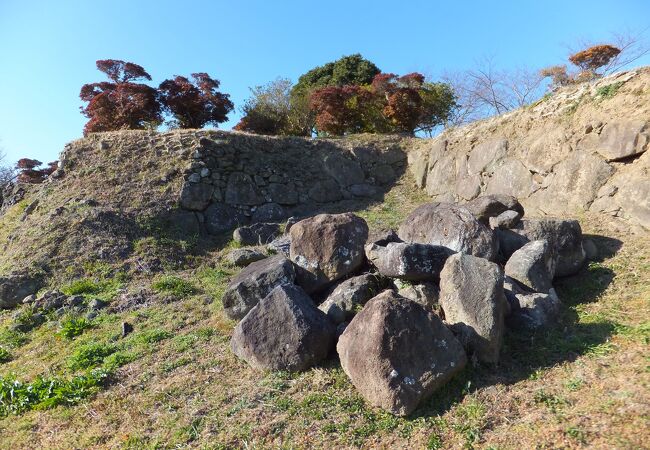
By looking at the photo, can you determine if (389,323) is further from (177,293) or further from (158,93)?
(158,93)

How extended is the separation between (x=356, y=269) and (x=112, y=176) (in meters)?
8.26

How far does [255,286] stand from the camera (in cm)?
593

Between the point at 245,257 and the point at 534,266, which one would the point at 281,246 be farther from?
the point at 534,266

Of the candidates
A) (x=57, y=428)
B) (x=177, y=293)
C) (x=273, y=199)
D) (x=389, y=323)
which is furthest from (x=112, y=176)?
(x=389, y=323)

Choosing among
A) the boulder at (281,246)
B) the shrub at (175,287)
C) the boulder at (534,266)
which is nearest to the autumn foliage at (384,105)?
the boulder at (281,246)

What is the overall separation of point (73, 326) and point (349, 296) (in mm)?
4692

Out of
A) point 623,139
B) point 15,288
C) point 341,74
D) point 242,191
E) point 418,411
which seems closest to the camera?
point 418,411

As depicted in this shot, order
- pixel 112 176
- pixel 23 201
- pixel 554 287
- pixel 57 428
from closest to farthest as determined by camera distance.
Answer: pixel 57 428 → pixel 554 287 → pixel 112 176 → pixel 23 201

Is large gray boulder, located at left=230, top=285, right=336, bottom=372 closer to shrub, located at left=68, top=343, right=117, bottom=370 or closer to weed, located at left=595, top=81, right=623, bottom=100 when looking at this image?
shrub, located at left=68, top=343, right=117, bottom=370

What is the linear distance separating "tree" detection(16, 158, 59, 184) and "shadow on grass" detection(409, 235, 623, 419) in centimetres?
1832

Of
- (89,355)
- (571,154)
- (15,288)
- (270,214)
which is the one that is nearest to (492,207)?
(571,154)

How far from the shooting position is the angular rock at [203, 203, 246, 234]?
11.0 m

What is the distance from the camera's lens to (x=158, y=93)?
47.5ft

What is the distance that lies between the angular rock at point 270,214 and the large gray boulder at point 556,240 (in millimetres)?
6368
